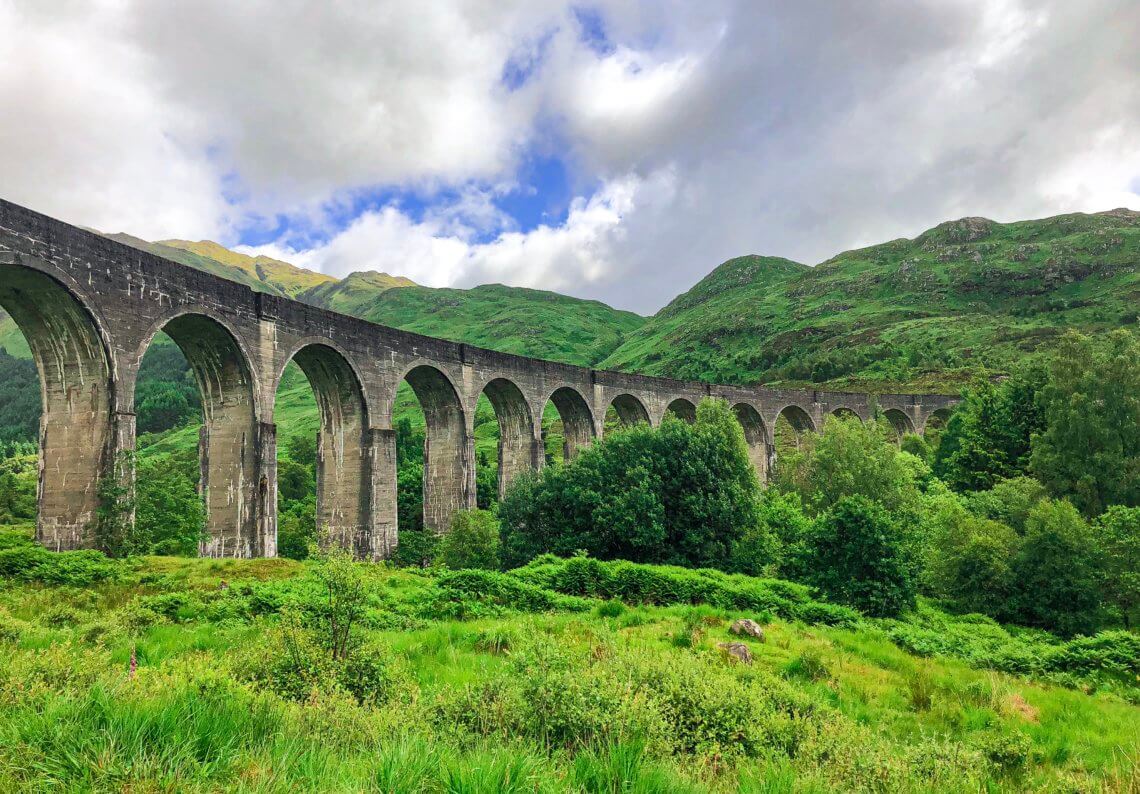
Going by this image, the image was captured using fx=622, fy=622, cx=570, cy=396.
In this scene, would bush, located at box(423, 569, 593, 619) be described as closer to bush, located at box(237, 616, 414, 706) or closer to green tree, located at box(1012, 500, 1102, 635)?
bush, located at box(237, 616, 414, 706)

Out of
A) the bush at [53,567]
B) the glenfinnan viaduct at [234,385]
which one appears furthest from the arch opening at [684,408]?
the bush at [53,567]

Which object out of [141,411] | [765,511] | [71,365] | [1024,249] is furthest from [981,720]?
[1024,249]

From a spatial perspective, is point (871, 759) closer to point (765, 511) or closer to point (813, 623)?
point (813, 623)

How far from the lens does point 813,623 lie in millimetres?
17906

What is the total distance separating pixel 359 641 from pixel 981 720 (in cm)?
982

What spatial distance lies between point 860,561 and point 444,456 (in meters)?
20.2

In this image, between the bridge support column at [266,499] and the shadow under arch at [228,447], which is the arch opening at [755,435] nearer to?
the bridge support column at [266,499]

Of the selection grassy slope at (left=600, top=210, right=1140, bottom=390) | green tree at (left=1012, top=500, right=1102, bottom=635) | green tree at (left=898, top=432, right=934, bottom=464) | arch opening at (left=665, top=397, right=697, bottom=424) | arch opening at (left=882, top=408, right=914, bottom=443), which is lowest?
green tree at (left=1012, top=500, right=1102, bottom=635)

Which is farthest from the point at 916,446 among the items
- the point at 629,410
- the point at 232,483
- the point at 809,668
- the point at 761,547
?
the point at 232,483

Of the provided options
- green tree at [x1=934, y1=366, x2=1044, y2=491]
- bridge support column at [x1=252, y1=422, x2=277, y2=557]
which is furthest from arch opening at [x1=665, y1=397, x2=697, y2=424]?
bridge support column at [x1=252, y1=422, x2=277, y2=557]

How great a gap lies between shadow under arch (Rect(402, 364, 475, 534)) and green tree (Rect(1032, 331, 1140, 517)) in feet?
95.8

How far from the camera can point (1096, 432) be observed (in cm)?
2970

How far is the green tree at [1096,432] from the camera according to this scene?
28859mm

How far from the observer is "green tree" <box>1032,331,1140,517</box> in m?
28.9
